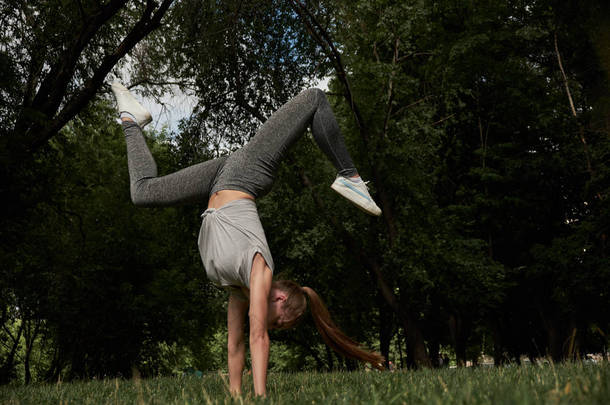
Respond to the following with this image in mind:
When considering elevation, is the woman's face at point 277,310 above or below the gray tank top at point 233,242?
below

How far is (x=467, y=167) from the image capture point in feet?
64.6

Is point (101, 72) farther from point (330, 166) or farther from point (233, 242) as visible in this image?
point (233, 242)

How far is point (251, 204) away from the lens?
11.3 ft

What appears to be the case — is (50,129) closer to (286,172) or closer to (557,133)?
(286,172)

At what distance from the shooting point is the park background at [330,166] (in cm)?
1033

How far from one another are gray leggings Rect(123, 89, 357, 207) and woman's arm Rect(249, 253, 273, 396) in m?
0.62

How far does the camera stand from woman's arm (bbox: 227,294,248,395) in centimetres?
385

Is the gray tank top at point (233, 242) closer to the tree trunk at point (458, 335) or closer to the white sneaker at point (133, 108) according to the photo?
the white sneaker at point (133, 108)

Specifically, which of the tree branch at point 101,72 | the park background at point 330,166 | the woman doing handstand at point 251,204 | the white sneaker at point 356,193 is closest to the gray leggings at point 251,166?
the woman doing handstand at point 251,204

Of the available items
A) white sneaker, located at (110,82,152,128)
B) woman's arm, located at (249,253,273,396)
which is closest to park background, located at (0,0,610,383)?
white sneaker, located at (110,82,152,128)

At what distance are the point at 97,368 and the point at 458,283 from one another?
48.7 ft

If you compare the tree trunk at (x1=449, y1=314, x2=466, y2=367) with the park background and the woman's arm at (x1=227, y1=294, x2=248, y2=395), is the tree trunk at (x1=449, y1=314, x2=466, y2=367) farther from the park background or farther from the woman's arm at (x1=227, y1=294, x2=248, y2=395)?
the woman's arm at (x1=227, y1=294, x2=248, y2=395)

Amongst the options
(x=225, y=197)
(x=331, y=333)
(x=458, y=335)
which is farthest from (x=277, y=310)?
(x=458, y=335)

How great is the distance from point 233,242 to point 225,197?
0.36 m
